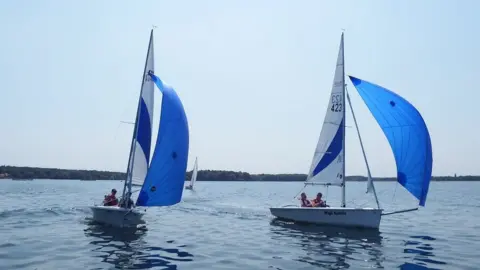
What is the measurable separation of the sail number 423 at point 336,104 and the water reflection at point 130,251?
433 inches

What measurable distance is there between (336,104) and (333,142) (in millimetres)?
1973

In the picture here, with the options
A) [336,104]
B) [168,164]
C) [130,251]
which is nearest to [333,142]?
[336,104]

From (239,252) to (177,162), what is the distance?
477cm

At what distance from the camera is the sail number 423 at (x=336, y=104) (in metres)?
23.6

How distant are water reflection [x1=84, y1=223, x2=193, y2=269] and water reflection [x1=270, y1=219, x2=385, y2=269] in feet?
13.7

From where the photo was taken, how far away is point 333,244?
58.9 ft

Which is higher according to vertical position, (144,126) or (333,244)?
(144,126)

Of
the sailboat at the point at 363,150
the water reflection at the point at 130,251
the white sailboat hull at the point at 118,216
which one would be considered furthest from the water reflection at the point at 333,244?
the white sailboat hull at the point at 118,216

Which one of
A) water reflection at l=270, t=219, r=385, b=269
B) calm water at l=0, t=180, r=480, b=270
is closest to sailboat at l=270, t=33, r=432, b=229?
water reflection at l=270, t=219, r=385, b=269

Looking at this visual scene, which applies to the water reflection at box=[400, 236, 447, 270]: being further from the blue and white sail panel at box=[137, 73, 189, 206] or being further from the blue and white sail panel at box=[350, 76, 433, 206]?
the blue and white sail panel at box=[137, 73, 189, 206]

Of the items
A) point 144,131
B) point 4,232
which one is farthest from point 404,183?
point 4,232

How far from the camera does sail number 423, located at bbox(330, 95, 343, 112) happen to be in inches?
930

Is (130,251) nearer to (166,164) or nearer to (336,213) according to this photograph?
(166,164)

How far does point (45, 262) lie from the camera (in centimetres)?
1383
